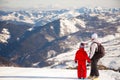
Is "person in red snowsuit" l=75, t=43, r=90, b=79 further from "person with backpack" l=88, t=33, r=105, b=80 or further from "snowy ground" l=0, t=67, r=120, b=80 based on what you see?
"snowy ground" l=0, t=67, r=120, b=80

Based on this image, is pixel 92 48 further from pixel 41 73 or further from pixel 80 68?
pixel 41 73

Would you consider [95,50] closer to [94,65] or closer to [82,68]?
[94,65]

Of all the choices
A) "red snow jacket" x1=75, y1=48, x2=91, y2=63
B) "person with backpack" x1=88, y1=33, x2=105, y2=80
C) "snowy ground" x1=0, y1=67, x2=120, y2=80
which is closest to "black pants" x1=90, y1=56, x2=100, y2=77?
"person with backpack" x1=88, y1=33, x2=105, y2=80

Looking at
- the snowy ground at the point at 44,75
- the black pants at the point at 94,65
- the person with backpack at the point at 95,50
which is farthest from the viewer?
the snowy ground at the point at 44,75

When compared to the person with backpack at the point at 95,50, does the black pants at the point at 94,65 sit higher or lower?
lower

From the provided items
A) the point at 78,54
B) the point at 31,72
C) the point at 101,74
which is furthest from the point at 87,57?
the point at 31,72

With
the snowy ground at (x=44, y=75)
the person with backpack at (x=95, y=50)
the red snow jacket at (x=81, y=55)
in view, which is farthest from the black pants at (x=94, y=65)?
the snowy ground at (x=44, y=75)

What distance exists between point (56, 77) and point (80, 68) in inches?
43.5

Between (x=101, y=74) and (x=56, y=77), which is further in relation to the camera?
(x=101, y=74)

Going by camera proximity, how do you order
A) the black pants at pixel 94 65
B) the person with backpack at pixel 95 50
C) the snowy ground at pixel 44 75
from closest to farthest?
the person with backpack at pixel 95 50 → the black pants at pixel 94 65 → the snowy ground at pixel 44 75

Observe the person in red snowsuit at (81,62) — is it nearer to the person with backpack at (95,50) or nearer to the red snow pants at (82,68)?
the red snow pants at (82,68)

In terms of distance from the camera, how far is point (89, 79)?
8.79 meters

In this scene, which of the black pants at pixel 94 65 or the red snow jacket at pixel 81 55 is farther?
the black pants at pixel 94 65

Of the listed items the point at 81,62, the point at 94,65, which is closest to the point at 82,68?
the point at 81,62
